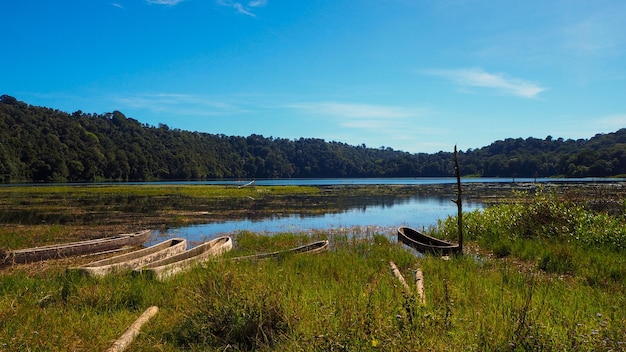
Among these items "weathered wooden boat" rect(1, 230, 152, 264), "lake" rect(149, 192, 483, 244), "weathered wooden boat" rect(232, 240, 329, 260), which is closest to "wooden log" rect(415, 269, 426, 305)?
"weathered wooden boat" rect(232, 240, 329, 260)

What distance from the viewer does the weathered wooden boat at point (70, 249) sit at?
41.8ft

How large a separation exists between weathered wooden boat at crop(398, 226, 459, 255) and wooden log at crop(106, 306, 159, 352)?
1020 cm

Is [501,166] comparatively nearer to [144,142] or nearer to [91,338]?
[144,142]

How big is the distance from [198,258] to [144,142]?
506 feet

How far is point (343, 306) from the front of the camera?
5570mm

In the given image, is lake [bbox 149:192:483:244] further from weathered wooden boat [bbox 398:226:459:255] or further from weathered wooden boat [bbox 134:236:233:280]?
weathered wooden boat [bbox 134:236:233:280]

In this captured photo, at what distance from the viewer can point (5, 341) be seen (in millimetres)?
5168

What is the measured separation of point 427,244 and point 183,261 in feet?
33.0

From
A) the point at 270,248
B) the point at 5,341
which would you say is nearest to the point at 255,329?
the point at 5,341

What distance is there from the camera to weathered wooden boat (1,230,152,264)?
12742 mm

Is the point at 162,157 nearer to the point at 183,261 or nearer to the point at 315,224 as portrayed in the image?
the point at 315,224

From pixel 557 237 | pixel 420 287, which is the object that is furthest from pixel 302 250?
pixel 557 237

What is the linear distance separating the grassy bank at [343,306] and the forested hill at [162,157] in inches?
4195

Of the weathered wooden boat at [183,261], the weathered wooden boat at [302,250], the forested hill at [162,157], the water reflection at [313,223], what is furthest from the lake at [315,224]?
the forested hill at [162,157]
